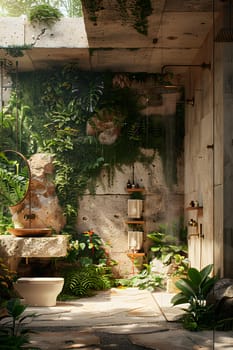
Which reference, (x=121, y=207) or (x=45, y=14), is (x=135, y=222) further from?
(x=45, y=14)

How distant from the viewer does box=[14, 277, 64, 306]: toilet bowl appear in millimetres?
6598

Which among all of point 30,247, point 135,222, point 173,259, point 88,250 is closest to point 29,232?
point 30,247

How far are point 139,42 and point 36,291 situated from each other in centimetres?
287

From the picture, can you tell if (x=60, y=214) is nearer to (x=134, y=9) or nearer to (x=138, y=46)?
(x=138, y=46)

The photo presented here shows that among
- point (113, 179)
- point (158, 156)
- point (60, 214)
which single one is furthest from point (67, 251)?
point (158, 156)

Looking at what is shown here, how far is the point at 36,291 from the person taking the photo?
21.7 feet

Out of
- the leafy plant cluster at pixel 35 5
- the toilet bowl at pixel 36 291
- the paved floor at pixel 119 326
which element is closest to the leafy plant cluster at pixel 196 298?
the paved floor at pixel 119 326

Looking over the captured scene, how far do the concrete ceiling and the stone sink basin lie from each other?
6.19 feet

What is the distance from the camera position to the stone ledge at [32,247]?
23.6ft

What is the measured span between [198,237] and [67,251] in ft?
6.16

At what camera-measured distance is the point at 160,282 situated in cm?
634

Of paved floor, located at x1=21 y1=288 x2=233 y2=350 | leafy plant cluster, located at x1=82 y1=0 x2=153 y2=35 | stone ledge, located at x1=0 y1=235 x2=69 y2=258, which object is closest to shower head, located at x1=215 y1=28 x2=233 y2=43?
leafy plant cluster, located at x1=82 y1=0 x2=153 y2=35

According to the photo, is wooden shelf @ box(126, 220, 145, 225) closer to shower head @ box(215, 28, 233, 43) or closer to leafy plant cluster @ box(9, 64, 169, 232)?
leafy plant cluster @ box(9, 64, 169, 232)

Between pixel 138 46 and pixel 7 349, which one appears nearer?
pixel 7 349
